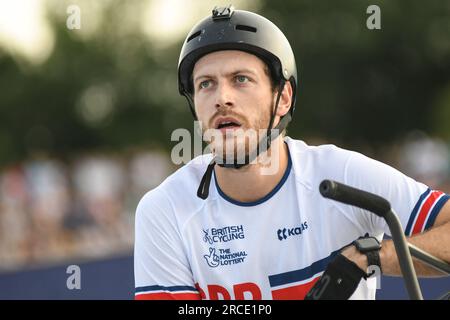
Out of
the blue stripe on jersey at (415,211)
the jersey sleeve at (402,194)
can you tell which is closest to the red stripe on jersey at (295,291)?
the jersey sleeve at (402,194)

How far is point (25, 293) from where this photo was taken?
7.82m

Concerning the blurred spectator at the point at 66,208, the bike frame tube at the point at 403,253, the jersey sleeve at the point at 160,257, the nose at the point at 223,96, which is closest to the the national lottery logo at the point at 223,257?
the jersey sleeve at the point at 160,257

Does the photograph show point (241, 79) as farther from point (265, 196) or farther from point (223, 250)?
point (223, 250)

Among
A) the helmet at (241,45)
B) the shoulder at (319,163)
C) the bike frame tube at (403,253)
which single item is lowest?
the bike frame tube at (403,253)

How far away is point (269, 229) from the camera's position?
430cm

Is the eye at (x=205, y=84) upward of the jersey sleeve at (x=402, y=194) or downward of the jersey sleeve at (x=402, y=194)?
upward

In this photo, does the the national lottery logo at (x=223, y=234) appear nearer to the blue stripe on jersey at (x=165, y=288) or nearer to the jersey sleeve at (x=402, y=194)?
the blue stripe on jersey at (x=165, y=288)

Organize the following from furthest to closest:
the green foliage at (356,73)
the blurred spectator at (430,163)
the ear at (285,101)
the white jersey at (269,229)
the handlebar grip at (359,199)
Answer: the green foliage at (356,73), the blurred spectator at (430,163), the ear at (285,101), the white jersey at (269,229), the handlebar grip at (359,199)

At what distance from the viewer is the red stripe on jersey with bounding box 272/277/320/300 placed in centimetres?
424

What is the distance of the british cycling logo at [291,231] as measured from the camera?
4.27 meters

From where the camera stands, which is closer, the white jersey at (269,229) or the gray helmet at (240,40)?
the white jersey at (269,229)

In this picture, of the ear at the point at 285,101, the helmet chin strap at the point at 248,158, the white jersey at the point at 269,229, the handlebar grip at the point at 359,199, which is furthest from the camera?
the ear at the point at 285,101

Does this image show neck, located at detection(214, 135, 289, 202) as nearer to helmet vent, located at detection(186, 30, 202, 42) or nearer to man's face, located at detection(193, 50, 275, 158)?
man's face, located at detection(193, 50, 275, 158)

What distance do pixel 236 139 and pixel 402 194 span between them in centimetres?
84
